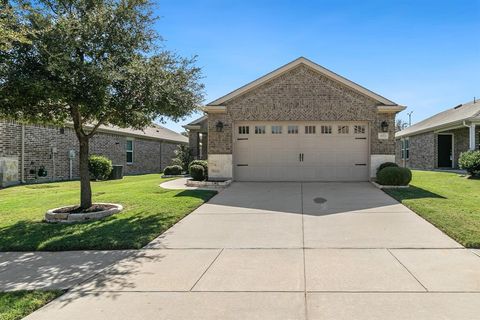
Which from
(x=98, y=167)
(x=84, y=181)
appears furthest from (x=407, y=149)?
(x=84, y=181)

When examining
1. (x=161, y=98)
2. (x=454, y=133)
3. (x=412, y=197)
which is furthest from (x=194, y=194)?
(x=454, y=133)

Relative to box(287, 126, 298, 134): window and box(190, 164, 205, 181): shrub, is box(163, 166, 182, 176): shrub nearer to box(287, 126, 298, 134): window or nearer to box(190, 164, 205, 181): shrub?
box(190, 164, 205, 181): shrub

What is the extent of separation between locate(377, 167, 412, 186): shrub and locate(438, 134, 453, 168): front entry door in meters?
13.3

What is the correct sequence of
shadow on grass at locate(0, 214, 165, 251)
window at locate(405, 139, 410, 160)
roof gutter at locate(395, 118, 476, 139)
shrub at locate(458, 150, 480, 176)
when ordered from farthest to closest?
window at locate(405, 139, 410, 160)
roof gutter at locate(395, 118, 476, 139)
shrub at locate(458, 150, 480, 176)
shadow on grass at locate(0, 214, 165, 251)

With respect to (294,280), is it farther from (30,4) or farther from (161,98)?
(30,4)

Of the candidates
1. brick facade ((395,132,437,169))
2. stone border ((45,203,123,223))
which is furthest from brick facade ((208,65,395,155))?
brick facade ((395,132,437,169))

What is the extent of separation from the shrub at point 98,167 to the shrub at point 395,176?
14.4 metres

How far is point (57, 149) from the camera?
20.3 metres

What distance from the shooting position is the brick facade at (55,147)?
58.5 ft

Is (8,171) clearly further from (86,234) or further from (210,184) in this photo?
(86,234)

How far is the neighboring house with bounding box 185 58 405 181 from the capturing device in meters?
15.1

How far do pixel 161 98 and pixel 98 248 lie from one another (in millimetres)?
3951

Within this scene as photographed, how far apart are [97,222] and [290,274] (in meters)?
5.52

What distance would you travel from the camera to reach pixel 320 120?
15.2 meters
